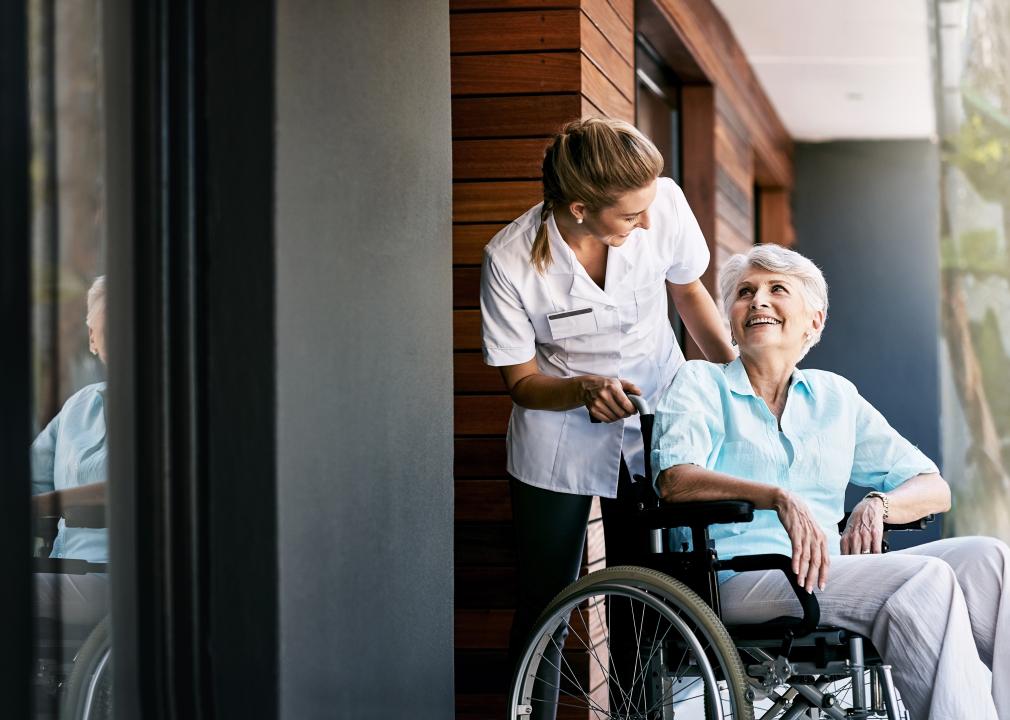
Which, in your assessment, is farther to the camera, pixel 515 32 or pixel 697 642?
pixel 515 32

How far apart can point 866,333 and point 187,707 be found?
26.3 feet

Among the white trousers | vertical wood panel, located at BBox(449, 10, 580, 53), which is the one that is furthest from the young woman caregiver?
vertical wood panel, located at BBox(449, 10, 580, 53)

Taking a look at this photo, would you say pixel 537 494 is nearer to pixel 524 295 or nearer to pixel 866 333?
pixel 524 295

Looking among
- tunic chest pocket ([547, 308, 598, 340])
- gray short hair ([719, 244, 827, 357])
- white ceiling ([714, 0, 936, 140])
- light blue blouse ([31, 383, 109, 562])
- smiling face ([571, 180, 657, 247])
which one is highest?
white ceiling ([714, 0, 936, 140])

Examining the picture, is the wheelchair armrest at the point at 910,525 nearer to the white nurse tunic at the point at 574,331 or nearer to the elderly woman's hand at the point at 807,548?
the elderly woman's hand at the point at 807,548

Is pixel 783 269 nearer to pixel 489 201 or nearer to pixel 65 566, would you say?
pixel 489 201

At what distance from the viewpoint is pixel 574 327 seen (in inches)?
106

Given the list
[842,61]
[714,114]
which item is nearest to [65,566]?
[714,114]

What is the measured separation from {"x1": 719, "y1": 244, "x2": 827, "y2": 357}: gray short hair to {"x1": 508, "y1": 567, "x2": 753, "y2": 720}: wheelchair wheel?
668mm

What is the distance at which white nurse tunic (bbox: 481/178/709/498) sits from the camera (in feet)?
8.71

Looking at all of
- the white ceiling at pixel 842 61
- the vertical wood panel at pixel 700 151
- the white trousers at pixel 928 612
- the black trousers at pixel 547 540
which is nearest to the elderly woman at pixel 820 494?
the white trousers at pixel 928 612

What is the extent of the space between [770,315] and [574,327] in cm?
→ 39

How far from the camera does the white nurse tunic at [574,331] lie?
2654 millimetres

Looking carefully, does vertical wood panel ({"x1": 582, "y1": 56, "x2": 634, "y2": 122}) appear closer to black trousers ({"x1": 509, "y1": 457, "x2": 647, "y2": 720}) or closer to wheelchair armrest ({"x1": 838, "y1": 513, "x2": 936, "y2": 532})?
black trousers ({"x1": 509, "y1": 457, "x2": 647, "y2": 720})
